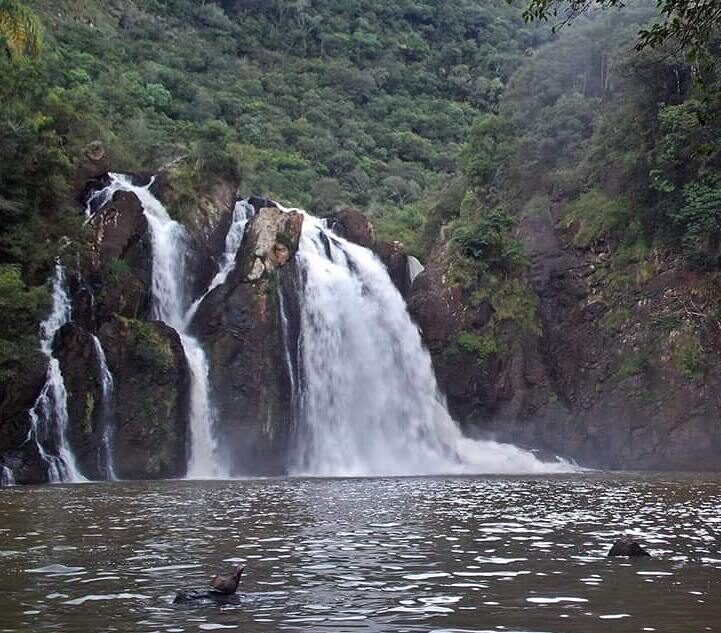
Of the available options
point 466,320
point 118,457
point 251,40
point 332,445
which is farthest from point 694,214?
point 251,40

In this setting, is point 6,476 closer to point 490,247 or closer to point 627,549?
point 627,549

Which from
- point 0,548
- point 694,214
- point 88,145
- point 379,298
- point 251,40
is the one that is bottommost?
point 0,548

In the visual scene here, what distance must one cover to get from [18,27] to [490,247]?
1022 inches

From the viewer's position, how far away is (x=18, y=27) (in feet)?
71.6

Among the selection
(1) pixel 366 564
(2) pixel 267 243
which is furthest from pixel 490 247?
(1) pixel 366 564

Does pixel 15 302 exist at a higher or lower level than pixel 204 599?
higher

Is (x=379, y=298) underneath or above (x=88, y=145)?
underneath

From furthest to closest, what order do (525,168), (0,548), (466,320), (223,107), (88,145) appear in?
1. (223,107)
2. (525,168)
3. (466,320)
4. (88,145)
5. (0,548)

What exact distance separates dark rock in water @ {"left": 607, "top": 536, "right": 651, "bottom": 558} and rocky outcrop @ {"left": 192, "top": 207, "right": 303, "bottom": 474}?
78.2 ft

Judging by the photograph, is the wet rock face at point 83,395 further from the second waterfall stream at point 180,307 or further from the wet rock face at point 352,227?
the wet rock face at point 352,227

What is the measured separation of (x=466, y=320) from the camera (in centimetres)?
4144

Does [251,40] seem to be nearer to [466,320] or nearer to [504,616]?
[466,320]

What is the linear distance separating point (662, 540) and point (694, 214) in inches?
1128

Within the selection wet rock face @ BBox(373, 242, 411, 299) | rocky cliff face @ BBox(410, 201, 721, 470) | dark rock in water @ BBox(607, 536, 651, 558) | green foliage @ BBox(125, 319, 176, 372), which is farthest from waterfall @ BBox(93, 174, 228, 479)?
dark rock in water @ BBox(607, 536, 651, 558)
